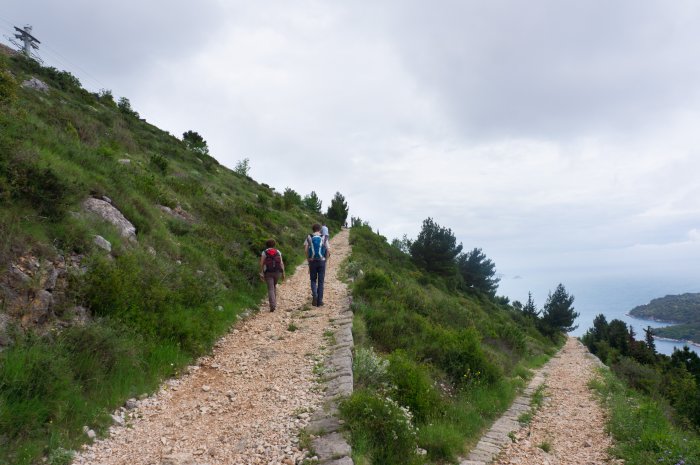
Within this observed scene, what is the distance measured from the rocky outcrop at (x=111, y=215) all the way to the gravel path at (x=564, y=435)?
9.31 metres

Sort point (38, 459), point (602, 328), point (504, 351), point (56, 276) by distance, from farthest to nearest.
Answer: point (602, 328) → point (504, 351) → point (56, 276) → point (38, 459)

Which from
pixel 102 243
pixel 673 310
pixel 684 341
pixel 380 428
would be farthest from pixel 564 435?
pixel 673 310

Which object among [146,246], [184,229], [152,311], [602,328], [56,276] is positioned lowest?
[602,328]

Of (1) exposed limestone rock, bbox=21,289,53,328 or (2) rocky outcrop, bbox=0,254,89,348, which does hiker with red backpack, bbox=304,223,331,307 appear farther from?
(1) exposed limestone rock, bbox=21,289,53,328

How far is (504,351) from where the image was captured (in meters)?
16.8

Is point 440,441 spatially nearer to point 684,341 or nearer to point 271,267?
point 271,267

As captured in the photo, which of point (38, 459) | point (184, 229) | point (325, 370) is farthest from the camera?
point (184, 229)

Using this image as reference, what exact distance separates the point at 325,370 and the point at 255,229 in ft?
36.9

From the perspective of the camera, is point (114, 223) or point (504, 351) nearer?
point (114, 223)

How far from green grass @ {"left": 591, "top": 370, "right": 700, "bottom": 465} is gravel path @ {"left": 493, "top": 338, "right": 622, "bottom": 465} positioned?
26 centimetres

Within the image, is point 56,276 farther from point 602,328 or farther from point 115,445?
point 602,328

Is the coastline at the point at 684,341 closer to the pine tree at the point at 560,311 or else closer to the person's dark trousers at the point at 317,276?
the pine tree at the point at 560,311

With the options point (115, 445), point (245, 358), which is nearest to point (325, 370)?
point (245, 358)

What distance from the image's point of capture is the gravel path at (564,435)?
7020 millimetres
